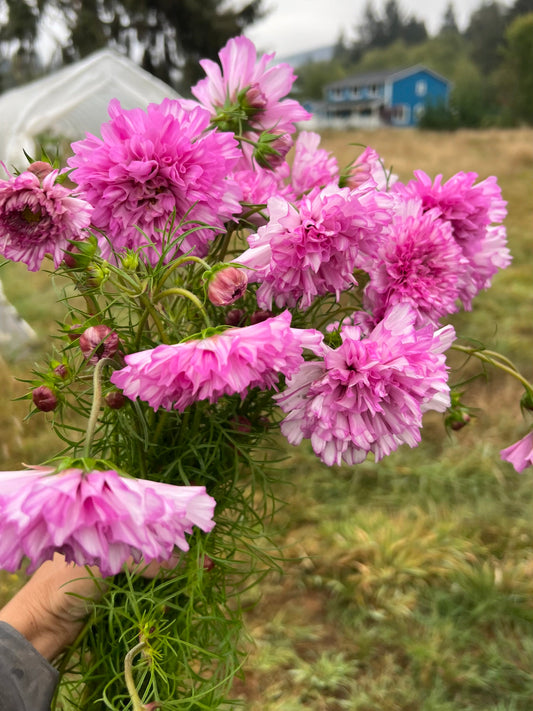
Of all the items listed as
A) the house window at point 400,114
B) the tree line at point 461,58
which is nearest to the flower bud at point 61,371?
the tree line at point 461,58

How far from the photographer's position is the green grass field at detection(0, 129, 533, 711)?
1546mm

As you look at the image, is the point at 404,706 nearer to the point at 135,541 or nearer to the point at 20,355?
the point at 135,541

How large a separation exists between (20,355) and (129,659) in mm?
1767

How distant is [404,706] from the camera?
4.95 feet

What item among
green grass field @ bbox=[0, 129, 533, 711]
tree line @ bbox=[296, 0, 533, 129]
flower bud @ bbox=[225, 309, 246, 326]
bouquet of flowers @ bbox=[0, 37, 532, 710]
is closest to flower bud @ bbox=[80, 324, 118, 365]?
bouquet of flowers @ bbox=[0, 37, 532, 710]

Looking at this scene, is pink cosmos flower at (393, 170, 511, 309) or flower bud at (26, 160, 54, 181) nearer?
flower bud at (26, 160, 54, 181)

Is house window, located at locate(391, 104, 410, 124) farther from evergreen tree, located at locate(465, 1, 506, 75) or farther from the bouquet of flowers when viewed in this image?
the bouquet of flowers

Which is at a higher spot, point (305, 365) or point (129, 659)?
point (305, 365)

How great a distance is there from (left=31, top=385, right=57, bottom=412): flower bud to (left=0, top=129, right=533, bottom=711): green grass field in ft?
1.86

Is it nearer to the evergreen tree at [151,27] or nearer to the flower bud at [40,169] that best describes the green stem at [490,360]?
the flower bud at [40,169]

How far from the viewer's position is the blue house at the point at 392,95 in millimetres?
32188

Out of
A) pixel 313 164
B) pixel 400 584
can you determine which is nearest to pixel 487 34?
pixel 400 584

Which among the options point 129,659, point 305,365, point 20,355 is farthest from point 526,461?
point 20,355

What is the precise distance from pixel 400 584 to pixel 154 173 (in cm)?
159
